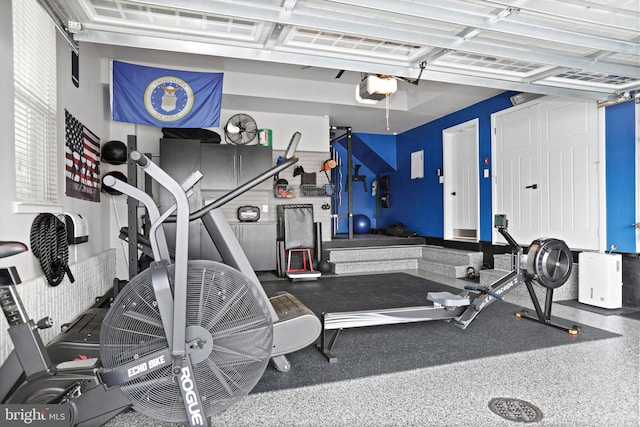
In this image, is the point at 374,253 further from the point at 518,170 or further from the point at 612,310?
the point at 612,310

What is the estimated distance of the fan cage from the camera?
1.73 m

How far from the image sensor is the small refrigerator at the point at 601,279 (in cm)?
427

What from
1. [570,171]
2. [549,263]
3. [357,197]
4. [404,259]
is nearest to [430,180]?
[404,259]

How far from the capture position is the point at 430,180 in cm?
808

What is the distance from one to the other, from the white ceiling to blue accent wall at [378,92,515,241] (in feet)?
7.32

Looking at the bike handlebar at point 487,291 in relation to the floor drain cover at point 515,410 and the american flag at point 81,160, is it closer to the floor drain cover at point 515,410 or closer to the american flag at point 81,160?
the floor drain cover at point 515,410

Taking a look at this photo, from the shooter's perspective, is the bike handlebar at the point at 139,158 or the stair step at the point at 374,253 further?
the stair step at the point at 374,253

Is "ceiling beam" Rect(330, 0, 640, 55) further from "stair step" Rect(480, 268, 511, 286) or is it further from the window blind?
"stair step" Rect(480, 268, 511, 286)

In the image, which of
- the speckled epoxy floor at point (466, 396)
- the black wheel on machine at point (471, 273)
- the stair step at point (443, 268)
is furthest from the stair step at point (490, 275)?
the speckled epoxy floor at point (466, 396)

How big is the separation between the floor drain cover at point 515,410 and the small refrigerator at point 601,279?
9.74ft

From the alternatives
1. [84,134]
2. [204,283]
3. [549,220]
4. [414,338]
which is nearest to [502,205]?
[549,220]

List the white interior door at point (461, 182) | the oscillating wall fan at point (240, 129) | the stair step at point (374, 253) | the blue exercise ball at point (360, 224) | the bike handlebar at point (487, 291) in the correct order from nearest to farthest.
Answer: the bike handlebar at point (487, 291)
the oscillating wall fan at point (240, 129)
the white interior door at point (461, 182)
the stair step at point (374, 253)
the blue exercise ball at point (360, 224)

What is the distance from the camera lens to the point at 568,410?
2115mm

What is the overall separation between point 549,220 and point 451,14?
13.2ft
